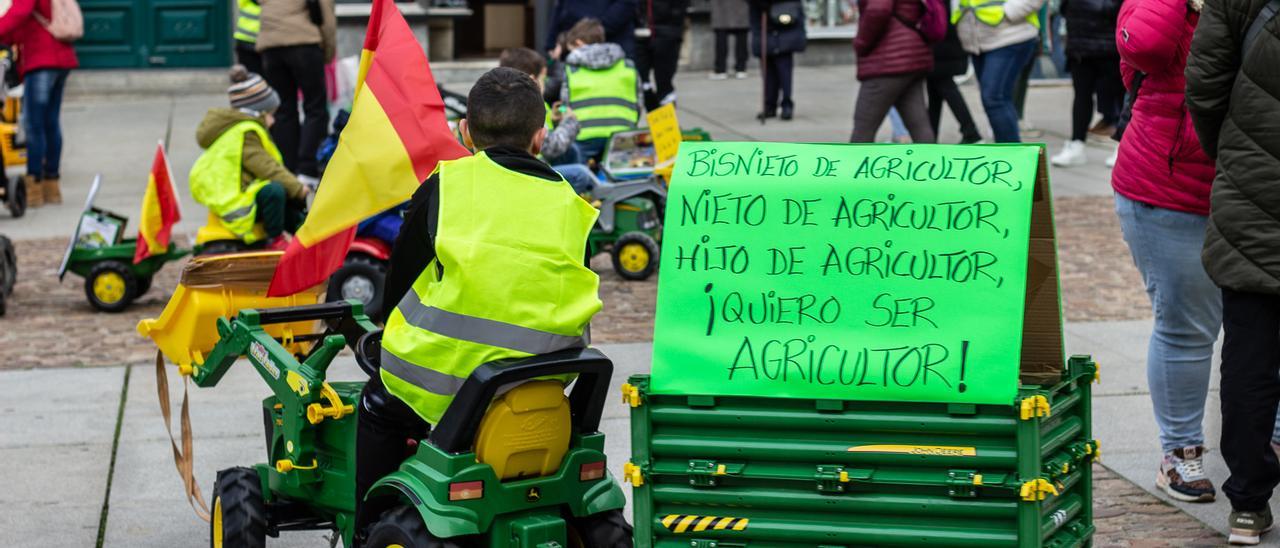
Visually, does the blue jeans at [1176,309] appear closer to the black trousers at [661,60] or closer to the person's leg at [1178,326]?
the person's leg at [1178,326]

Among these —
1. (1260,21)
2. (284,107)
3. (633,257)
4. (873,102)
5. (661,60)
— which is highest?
(1260,21)

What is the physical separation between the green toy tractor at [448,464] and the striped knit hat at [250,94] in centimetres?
402

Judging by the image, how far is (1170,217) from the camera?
4781 mm

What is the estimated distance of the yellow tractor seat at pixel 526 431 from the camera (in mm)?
3676

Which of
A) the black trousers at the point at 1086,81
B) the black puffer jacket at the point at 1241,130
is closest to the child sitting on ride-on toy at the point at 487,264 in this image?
the black puffer jacket at the point at 1241,130

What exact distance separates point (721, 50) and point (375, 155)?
13911mm

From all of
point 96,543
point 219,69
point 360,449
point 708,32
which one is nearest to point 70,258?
point 96,543

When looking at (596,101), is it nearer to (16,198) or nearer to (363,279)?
(363,279)

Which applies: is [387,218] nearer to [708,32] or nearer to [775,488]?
[775,488]

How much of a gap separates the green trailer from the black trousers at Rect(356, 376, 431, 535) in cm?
63

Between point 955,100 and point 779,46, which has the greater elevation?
point 955,100

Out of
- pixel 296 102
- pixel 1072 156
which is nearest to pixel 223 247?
pixel 296 102

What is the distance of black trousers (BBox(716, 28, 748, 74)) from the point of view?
1805 cm

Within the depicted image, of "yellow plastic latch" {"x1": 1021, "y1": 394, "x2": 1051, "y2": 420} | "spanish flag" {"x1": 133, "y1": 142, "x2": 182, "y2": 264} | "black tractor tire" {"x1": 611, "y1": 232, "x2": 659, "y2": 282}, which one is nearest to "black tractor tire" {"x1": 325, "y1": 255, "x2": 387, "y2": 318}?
"spanish flag" {"x1": 133, "y1": 142, "x2": 182, "y2": 264}
